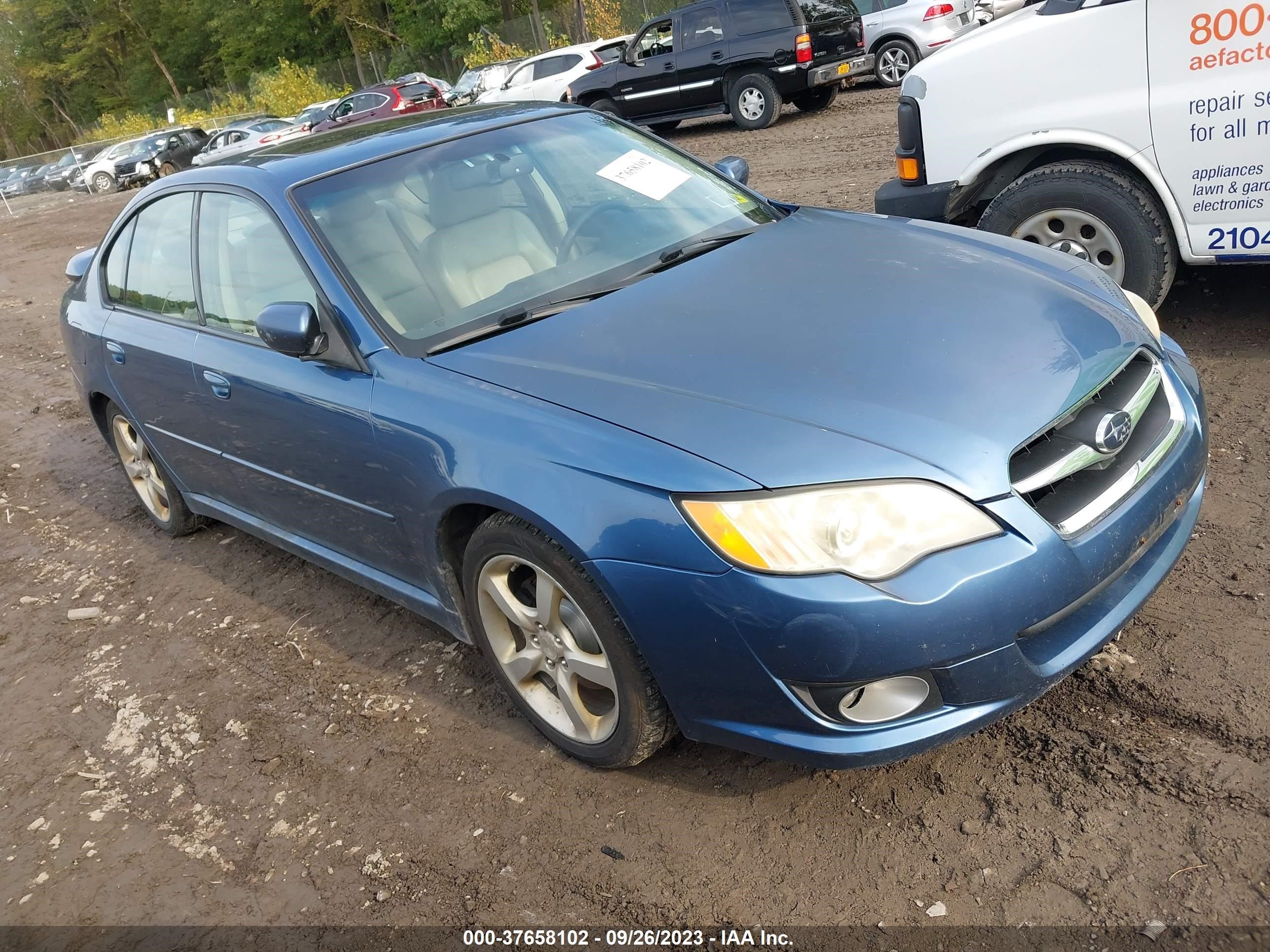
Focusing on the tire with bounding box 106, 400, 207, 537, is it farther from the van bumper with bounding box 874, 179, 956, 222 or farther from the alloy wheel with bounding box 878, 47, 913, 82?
the alloy wheel with bounding box 878, 47, 913, 82

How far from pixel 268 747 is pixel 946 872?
214 cm

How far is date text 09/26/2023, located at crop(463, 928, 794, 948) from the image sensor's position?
2227 mm

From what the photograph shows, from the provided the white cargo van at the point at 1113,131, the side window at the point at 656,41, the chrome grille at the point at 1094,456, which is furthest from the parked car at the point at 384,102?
the chrome grille at the point at 1094,456

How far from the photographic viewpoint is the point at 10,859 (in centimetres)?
302

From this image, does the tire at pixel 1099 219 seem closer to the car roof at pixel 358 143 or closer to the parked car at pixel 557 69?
the car roof at pixel 358 143

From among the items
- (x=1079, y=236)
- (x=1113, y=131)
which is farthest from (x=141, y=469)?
(x=1113, y=131)

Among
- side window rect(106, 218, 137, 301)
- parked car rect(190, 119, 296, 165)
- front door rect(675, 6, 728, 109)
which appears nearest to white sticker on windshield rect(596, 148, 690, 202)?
side window rect(106, 218, 137, 301)

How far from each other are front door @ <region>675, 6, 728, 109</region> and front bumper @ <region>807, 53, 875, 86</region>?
151 cm

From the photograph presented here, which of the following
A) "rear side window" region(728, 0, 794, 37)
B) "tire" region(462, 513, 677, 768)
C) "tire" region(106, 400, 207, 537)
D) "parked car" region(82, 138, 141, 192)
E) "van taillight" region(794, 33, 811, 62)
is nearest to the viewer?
"tire" region(462, 513, 677, 768)

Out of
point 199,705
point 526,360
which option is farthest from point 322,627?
point 526,360

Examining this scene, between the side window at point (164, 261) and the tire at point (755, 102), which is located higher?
the side window at point (164, 261)

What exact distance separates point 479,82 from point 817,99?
10.4 m

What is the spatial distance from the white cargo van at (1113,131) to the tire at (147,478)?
3.93 metres

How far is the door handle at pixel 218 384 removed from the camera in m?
3.61
